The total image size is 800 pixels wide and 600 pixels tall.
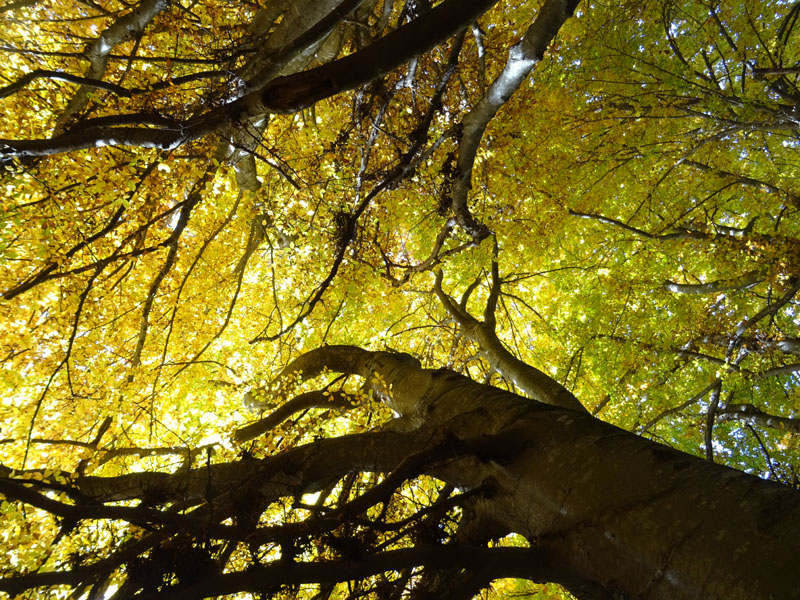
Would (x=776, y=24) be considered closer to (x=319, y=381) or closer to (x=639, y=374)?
(x=639, y=374)

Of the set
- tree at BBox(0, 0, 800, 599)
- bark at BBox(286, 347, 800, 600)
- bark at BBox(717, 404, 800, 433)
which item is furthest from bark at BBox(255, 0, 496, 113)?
bark at BBox(717, 404, 800, 433)

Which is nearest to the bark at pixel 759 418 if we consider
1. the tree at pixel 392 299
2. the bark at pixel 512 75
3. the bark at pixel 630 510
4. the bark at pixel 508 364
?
the tree at pixel 392 299

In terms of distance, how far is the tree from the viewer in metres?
1.87

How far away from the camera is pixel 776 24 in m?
7.20

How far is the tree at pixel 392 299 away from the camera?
73.5 inches

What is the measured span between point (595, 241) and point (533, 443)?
7.85 metres

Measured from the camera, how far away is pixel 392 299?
9289 millimetres

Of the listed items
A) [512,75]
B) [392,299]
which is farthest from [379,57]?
[392,299]

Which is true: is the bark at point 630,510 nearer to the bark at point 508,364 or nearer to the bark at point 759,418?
the bark at point 508,364

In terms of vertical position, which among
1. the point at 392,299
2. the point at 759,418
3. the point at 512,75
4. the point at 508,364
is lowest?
the point at 759,418

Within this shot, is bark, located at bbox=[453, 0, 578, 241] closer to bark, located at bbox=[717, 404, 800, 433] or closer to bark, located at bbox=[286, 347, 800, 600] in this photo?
bark, located at bbox=[286, 347, 800, 600]

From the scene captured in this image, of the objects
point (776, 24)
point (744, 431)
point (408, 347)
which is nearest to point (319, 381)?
point (408, 347)

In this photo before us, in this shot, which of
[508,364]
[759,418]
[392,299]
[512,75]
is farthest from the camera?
[392,299]

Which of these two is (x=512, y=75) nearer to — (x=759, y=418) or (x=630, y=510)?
(x=630, y=510)
